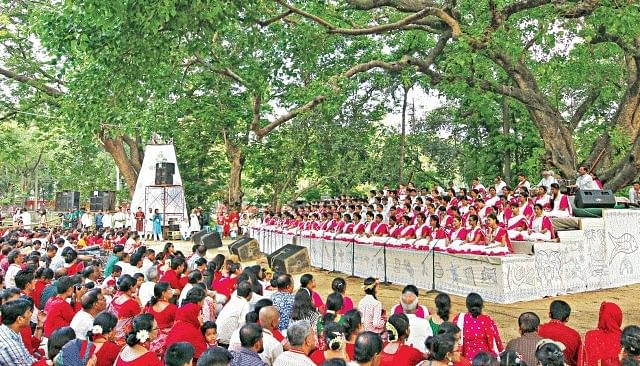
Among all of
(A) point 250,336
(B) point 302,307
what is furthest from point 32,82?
(A) point 250,336

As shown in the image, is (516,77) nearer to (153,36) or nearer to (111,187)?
(153,36)

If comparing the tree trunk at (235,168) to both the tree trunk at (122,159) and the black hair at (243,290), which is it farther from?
the black hair at (243,290)

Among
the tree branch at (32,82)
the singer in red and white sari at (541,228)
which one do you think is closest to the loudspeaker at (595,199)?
the singer in red and white sari at (541,228)

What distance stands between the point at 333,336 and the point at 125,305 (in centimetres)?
302

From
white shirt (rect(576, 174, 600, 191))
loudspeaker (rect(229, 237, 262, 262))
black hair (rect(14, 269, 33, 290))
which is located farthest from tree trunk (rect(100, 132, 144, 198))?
black hair (rect(14, 269, 33, 290))

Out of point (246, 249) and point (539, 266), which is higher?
point (539, 266)

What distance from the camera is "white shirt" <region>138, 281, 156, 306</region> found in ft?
24.0

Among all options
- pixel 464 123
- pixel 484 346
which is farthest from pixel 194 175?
pixel 484 346

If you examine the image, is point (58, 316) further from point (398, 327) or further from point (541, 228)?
point (541, 228)

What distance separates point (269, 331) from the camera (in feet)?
15.9

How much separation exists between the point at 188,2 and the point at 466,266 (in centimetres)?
759

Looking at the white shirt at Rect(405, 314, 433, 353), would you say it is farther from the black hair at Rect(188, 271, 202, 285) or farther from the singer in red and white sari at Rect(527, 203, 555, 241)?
the singer in red and white sari at Rect(527, 203, 555, 241)

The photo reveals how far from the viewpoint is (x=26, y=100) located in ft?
83.4

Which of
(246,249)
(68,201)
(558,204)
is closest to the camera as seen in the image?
(558,204)
